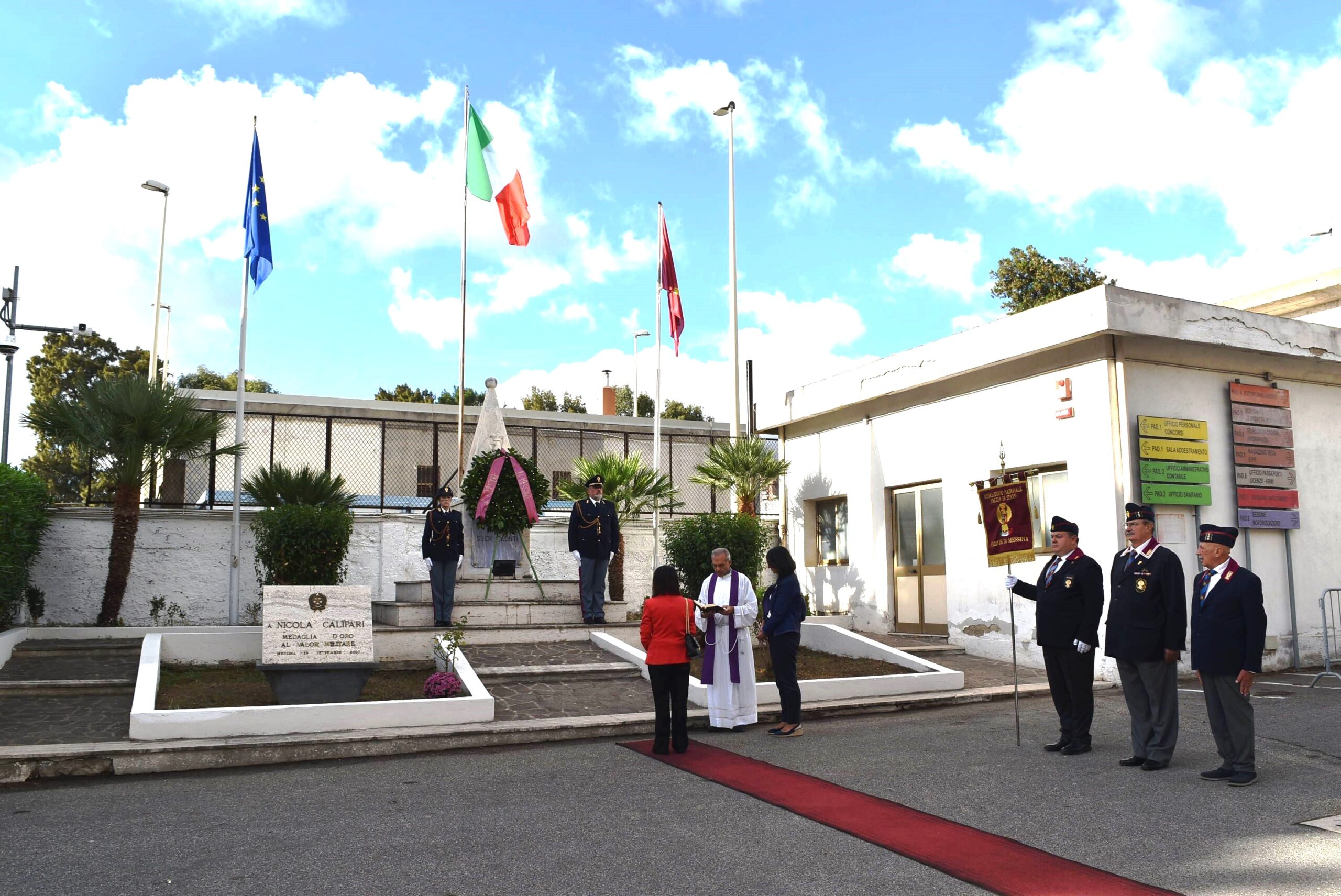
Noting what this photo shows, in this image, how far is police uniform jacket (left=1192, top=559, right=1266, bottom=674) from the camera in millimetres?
6840

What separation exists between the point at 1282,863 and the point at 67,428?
14905mm

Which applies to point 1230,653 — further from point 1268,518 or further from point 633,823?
point 1268,518

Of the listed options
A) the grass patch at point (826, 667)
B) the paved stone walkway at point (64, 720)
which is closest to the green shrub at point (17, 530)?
the paved stone walkway at point (64, 720)

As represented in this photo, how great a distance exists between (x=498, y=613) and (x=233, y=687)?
12.7 ft

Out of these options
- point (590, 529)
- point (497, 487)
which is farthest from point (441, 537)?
point (590, 529)

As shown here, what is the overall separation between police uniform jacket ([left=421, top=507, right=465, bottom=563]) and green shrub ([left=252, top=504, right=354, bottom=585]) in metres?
1.89

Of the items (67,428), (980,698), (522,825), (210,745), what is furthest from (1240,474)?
(67,428)

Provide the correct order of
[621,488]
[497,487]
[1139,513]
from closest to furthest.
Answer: [1139,513], [497,487], [621,488]

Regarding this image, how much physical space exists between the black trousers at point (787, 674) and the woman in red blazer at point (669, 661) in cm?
95

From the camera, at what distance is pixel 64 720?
9.21 m

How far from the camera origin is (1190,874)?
486cm

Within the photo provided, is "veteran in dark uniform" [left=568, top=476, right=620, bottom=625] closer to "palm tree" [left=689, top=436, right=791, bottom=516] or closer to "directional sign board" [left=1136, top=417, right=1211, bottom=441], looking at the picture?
"palm tree" [left=689, top=436, right=791, bottom=516]

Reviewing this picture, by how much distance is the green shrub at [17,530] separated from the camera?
499 inches

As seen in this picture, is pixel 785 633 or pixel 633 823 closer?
pixel 633 823
